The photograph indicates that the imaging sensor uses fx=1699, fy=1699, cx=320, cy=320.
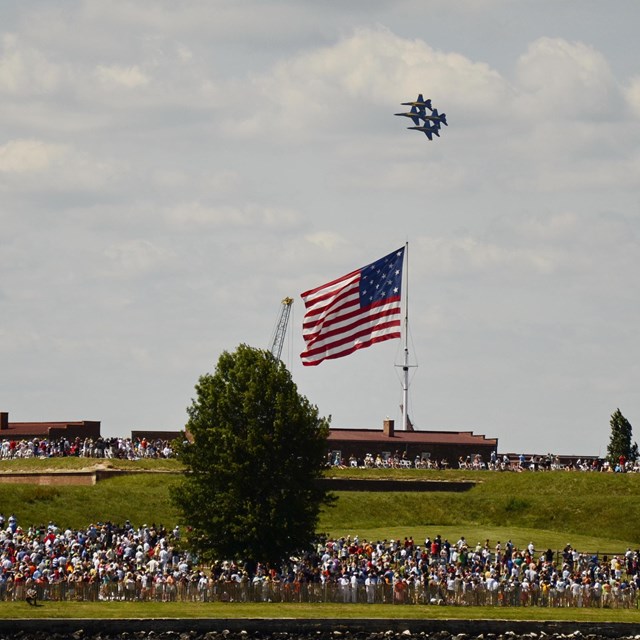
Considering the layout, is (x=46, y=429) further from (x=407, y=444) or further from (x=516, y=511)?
(x=516, y=511)

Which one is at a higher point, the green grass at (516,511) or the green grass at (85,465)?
the green grass at (85,465)

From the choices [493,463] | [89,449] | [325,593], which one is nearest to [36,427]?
[89,449]

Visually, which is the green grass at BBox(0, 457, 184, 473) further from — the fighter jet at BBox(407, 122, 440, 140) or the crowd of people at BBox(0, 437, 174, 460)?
the fighter jet at BBox(407, 122, 440, 140)

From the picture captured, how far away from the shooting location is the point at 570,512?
8350 centimetres

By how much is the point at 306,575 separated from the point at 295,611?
2803 mm

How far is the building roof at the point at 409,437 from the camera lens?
10181 centimetres

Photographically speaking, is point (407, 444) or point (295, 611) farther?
point (407, 444)

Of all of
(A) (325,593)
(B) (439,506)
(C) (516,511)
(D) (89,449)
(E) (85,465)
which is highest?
(D) (89,449)

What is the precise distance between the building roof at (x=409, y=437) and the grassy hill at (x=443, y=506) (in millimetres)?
9855

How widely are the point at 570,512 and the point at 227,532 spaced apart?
25.3 m

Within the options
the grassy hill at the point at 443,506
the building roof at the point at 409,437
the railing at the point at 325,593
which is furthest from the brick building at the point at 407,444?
the railing at the point at 325,593

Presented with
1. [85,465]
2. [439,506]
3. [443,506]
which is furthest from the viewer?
[85,465]

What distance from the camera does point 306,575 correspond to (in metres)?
60.3

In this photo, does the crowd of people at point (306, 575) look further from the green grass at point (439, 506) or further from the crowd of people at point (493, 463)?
the crowd of people at point (493, 463)
